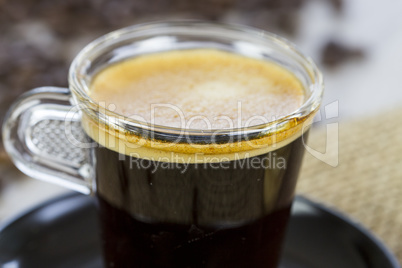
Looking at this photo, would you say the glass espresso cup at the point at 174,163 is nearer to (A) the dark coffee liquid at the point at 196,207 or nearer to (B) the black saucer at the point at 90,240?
(A) the dark coffee liquid at the point at 196,207

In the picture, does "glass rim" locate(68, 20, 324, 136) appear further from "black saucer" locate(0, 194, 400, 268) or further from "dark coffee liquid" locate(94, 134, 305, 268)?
"black saucer" locate(0, 194, 400, 268)

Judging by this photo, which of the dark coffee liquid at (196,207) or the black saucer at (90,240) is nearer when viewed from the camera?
the dark coffee liquid at (196,207)

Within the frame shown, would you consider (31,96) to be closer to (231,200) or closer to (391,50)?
(231,200)

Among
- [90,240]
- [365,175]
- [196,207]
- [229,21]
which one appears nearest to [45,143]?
[90,240]

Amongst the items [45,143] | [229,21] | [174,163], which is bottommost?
[229,21]

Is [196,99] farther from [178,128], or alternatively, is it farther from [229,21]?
[229,21]

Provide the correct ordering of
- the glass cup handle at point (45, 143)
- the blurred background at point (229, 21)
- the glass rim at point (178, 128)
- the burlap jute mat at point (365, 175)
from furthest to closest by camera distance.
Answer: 1. the blurred background at point (229, 21)
2. the burlap jute mat at point (365, 175)
3. the glass cup handle at point (45, 143)
4. the glass rim at point (178, 128)

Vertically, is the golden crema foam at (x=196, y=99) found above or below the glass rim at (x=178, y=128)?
below

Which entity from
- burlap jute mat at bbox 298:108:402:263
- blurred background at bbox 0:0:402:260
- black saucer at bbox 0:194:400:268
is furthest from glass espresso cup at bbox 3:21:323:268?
blurred background at bbox 0:0:402:260

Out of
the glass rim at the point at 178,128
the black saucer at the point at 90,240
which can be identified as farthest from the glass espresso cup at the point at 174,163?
the black saucer at the point at 90,240
